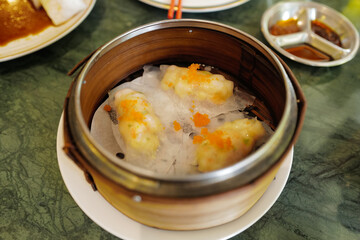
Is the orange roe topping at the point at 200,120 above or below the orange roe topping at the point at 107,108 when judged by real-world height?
below

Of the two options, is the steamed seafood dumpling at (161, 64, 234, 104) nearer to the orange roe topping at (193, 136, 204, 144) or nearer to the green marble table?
the orange roe topping at (193, 136, 204, 144)

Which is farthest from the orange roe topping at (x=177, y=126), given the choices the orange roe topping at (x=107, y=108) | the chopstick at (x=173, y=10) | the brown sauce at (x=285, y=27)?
the brown sauce at (x=285, y=27)

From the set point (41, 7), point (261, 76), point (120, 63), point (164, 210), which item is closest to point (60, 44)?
point (41, 7)

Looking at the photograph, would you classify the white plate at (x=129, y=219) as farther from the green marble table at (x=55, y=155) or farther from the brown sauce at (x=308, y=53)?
the brown sauce at (x=308, y=53)

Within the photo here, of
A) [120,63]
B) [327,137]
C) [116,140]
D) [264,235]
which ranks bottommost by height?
[264,235]

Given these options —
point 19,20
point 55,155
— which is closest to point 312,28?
point 55,155

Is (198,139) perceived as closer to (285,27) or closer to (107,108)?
(107,108)

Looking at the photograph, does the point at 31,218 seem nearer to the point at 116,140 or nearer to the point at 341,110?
the point at 116,140
